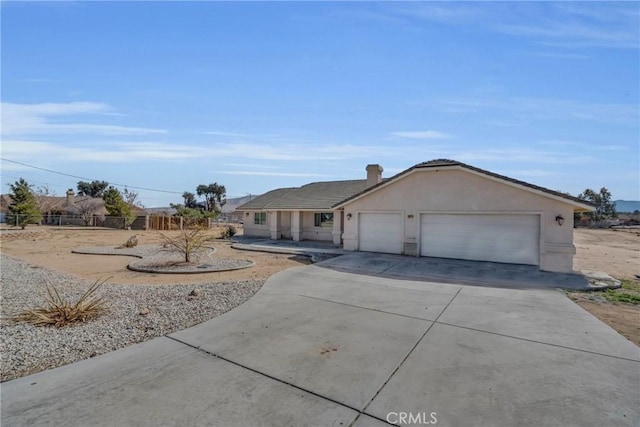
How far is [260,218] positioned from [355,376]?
2403 cm

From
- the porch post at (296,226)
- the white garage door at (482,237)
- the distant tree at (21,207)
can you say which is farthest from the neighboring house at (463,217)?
the distant tree at (21,207)

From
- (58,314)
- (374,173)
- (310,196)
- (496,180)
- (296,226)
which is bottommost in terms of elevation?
(58,314)

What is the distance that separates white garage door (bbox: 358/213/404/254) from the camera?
16922 mm

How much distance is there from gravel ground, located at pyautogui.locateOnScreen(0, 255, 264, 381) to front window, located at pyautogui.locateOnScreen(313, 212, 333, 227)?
13.6 meters

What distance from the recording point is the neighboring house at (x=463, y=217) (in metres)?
13.0

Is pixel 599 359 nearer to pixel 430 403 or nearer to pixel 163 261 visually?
pixel 430 403

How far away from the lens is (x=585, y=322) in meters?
6.96

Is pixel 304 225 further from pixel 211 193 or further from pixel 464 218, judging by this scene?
pixel 211 193

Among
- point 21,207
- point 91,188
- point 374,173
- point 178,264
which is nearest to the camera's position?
point 178,264

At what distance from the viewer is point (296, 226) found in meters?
24.7

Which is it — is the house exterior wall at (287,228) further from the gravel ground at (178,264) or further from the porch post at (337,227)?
the gravel ground at (178,264)

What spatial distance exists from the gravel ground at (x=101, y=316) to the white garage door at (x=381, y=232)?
342 inches

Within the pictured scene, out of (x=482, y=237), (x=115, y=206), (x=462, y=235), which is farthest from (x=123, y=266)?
(x=115, y=206)

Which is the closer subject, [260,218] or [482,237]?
[482,237]
